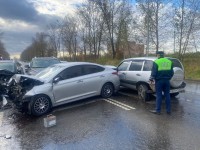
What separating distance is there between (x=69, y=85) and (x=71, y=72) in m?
0.60

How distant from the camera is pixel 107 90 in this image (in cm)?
1097

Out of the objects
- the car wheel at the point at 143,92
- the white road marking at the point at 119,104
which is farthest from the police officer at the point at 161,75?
the car wheel at the point at 143,92

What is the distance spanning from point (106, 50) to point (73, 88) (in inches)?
1577

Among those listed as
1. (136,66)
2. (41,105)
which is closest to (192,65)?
(136,66)

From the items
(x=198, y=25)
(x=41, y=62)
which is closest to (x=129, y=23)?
(x=198, y=25)

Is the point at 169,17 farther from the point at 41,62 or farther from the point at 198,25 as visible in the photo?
the point at 41,62

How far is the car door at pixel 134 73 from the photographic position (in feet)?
35.0

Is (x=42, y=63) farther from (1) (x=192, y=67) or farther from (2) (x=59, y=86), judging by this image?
(1) (x=192, y=67)

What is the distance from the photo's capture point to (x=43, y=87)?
898 cm

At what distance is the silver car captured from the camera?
880 centimetres

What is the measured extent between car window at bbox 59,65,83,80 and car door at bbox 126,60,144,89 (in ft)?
7.31

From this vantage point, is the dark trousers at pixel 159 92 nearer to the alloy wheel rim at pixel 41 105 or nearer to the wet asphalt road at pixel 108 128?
the wet asphalt road at pixel 108 128

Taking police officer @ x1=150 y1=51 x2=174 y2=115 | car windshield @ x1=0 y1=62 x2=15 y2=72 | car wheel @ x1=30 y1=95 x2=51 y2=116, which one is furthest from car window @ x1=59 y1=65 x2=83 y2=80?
A: car windshield @ x1=0 y1=62 x2=15 y2=72

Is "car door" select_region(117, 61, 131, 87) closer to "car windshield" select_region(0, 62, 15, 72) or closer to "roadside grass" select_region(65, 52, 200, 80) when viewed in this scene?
"car windshield" select_region(0, 62, 15, 72)
